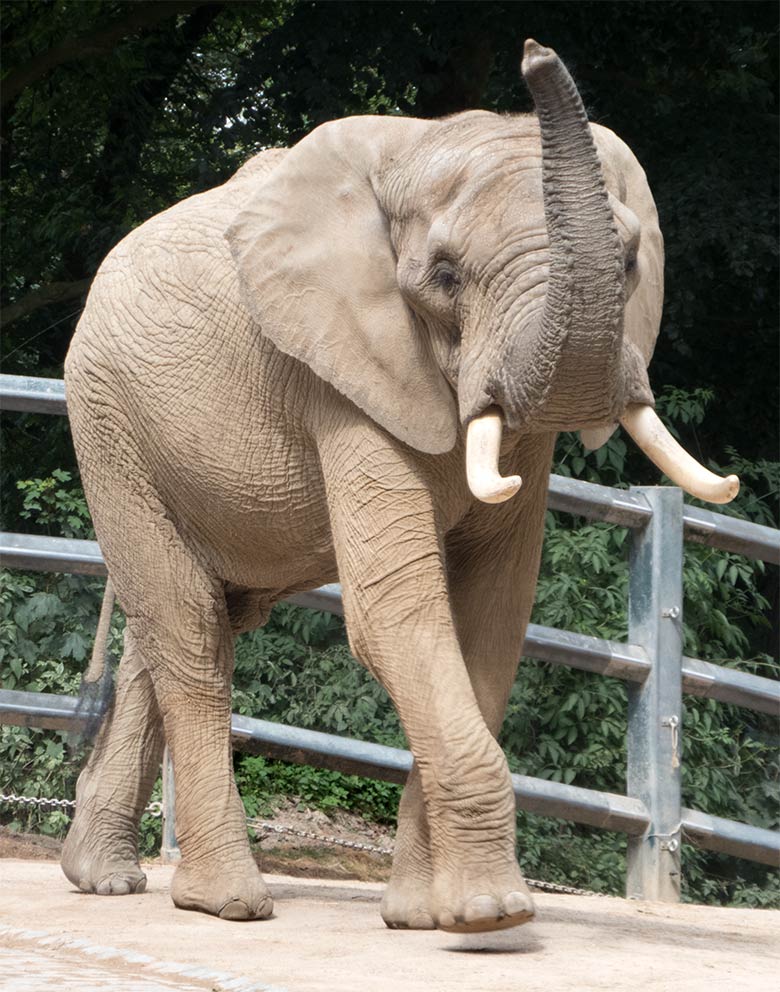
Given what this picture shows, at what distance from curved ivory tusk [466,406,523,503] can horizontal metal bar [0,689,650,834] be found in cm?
200

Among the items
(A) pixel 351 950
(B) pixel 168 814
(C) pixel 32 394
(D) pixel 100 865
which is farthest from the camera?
(B) pixel 168 814

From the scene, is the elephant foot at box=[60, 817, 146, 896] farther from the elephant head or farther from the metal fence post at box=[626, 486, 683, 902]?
the elephant head

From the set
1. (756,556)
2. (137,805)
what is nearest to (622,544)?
(756,556)

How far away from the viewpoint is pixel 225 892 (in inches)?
184

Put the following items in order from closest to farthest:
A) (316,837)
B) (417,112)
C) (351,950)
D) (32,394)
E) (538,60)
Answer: (538,60)
(351,950)
(32,394)
(316,837)
(417,112)

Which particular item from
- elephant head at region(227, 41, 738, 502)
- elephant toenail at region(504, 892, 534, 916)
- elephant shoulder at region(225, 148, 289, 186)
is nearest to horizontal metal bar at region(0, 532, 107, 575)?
elephant shoulder at region(225, 148, 289, 186)

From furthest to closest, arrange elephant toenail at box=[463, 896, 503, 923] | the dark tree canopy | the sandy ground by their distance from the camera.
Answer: the dark tree canopy, elephant toenail at box=[463, 896, 503, 923], the sandy ground

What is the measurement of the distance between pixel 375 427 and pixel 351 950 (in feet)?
3.87

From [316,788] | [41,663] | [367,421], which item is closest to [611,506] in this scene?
[367,421]

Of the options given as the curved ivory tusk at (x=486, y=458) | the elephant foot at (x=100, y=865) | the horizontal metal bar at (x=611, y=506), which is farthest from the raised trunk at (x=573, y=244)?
the elephant foot at (x=100, y=865)

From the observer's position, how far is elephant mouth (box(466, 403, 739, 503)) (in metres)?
3.84

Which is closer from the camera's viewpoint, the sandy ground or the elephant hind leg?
the sandy ground

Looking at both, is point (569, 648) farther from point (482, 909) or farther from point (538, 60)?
point (538, 60)

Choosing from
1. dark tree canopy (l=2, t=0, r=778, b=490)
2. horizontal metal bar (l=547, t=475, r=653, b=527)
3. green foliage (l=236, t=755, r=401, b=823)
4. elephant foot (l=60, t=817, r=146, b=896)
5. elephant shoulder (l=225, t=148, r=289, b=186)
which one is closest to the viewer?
elephant shoulder (l=225, t=148, r=289, b=186)
